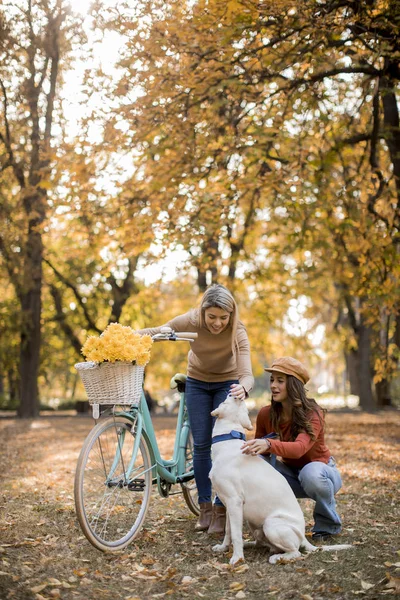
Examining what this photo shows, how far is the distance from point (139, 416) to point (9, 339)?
1692 centimetres

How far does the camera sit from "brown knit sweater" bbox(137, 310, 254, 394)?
5016mm

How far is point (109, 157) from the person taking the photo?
31.0 feet

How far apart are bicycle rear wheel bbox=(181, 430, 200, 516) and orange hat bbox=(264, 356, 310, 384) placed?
1.16 meters

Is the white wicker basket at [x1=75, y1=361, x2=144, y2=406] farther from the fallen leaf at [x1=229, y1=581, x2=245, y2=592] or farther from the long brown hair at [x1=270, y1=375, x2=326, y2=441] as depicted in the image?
the fallen leaf at [x1=229, y1=581, x2=245, y2=592]

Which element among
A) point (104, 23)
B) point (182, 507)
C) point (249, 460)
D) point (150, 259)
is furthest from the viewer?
point (150, 259)

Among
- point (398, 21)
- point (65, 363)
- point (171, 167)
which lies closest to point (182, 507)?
point (171, 167)

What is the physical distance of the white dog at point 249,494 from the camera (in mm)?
4180

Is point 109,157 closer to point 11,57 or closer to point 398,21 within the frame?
point 398,21

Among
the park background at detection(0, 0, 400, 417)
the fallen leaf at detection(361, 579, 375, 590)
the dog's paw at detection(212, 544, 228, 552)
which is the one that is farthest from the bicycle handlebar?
the park background at detection(0, 0, 400, 417)

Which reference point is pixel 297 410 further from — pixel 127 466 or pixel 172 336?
pixel 127 466

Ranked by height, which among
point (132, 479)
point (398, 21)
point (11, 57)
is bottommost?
point (132, 479)

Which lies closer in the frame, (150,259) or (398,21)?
(398,21)

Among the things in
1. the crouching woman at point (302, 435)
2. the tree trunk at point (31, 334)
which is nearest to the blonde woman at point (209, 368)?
the crouching woman at point (302, 435)

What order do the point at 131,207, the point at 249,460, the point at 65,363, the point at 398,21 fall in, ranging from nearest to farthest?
the point at 249,460, the point at 398,21, the point at 131,207, the point at 65,363
